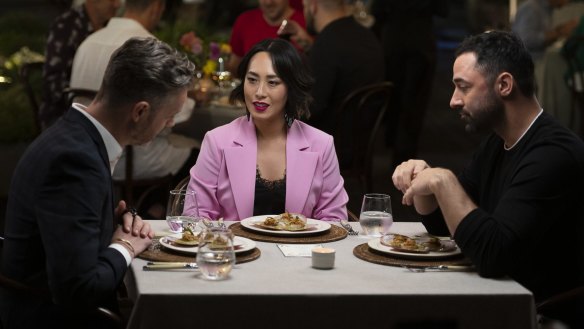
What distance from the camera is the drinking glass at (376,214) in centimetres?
296

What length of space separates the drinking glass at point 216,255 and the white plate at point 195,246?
6.9 inches

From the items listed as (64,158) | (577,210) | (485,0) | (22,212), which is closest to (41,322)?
(22,212)

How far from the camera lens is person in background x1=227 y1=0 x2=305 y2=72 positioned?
21.4 feet

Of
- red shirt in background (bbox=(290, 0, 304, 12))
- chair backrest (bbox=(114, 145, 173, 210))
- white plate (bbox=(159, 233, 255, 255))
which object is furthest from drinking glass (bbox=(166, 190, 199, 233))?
red shirt in background (bbox=(290, 0, 304, 12))

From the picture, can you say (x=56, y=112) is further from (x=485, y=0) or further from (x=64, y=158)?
(x=485, y=0)

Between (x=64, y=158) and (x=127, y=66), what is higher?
(x=127, y=66)

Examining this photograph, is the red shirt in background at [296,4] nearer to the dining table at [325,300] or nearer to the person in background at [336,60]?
the person in background at [336,60]

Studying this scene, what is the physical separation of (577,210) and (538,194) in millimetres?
171

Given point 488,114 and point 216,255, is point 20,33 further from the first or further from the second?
point 216,255

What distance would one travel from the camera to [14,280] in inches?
98.2

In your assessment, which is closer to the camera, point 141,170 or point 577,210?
point 577,210

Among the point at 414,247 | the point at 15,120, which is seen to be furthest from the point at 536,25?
the point at 414,247

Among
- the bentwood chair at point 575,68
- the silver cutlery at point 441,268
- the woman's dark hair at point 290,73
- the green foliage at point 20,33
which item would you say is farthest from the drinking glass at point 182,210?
the green foliage at point 20,33

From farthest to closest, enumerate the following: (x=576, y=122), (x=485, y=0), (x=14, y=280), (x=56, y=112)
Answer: (x=485, y=0)
(x=576, y=122)
(x=56, y=112)
(x=14, y=280)
